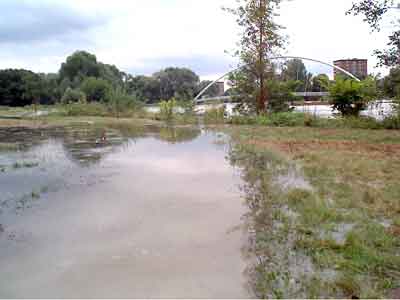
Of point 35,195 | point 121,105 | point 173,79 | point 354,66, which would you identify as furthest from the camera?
point 173,79

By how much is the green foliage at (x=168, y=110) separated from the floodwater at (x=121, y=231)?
37.6 ft

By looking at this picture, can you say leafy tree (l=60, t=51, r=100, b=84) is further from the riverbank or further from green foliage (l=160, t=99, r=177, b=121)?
the riverbank

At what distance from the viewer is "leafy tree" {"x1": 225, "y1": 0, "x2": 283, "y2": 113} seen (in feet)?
46.2

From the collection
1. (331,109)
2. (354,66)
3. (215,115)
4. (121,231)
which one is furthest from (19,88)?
(121,231)

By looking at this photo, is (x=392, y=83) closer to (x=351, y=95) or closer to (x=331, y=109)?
(x=351, y=95)

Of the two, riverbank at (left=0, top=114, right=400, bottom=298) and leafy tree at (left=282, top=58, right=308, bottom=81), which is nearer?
riverbank at (left=0, top=114, right=400, bottom=298)

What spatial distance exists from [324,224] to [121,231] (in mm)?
1843

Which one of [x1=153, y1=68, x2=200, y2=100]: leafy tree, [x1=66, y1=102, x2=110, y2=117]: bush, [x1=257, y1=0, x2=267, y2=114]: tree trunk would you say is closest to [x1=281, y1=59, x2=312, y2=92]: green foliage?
[x1=257, y1=0, x2=267, y2=114]: tree trunk

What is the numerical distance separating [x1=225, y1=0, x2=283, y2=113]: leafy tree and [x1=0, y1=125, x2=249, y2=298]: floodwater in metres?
9.62

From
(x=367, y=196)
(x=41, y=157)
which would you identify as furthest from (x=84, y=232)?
(x=41, y=157)

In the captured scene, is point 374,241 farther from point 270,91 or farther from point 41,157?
point 270,91

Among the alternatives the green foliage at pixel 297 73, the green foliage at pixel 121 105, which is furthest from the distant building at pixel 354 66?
the green foliage at pixel 121 105

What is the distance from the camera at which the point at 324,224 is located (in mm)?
3025

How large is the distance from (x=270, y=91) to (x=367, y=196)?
39.0ft
